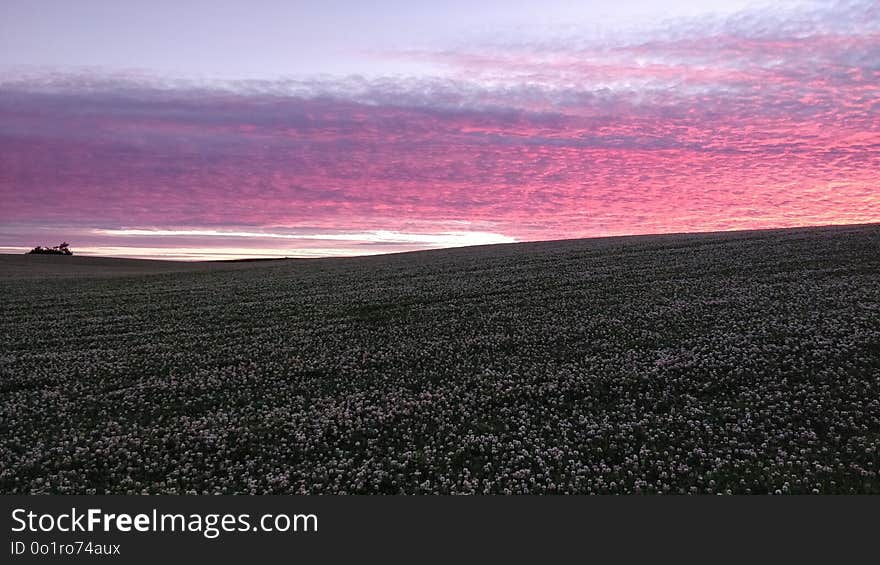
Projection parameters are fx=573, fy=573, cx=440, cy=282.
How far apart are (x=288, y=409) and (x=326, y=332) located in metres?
8.82

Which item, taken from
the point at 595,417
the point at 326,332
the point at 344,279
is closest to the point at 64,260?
the point at 344,279

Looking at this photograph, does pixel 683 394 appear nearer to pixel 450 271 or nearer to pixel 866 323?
pixel 866 323

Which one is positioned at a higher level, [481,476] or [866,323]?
[866,323]

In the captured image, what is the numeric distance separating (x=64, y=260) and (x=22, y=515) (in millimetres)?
90024

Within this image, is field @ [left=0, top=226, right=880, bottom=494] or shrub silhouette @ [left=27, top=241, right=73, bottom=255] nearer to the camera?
field @ [left=0, top=226, right=880, bottom=494]

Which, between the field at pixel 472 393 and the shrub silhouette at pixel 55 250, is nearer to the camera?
the field at pixel 472 393

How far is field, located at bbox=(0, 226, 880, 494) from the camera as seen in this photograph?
9.73m

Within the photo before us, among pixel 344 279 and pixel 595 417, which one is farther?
pixel 344 279

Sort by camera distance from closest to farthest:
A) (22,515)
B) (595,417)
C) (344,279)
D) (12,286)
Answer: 1. (22,515)
2. (595,417)
3. (344,279)
4. (12,286)

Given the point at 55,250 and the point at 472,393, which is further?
the point at 55,250

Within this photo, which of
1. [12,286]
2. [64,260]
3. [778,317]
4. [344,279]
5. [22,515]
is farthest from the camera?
[64,260]

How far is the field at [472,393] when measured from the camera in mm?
9727

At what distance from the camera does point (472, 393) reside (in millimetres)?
13688

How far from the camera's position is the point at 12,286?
4394 centimetres
